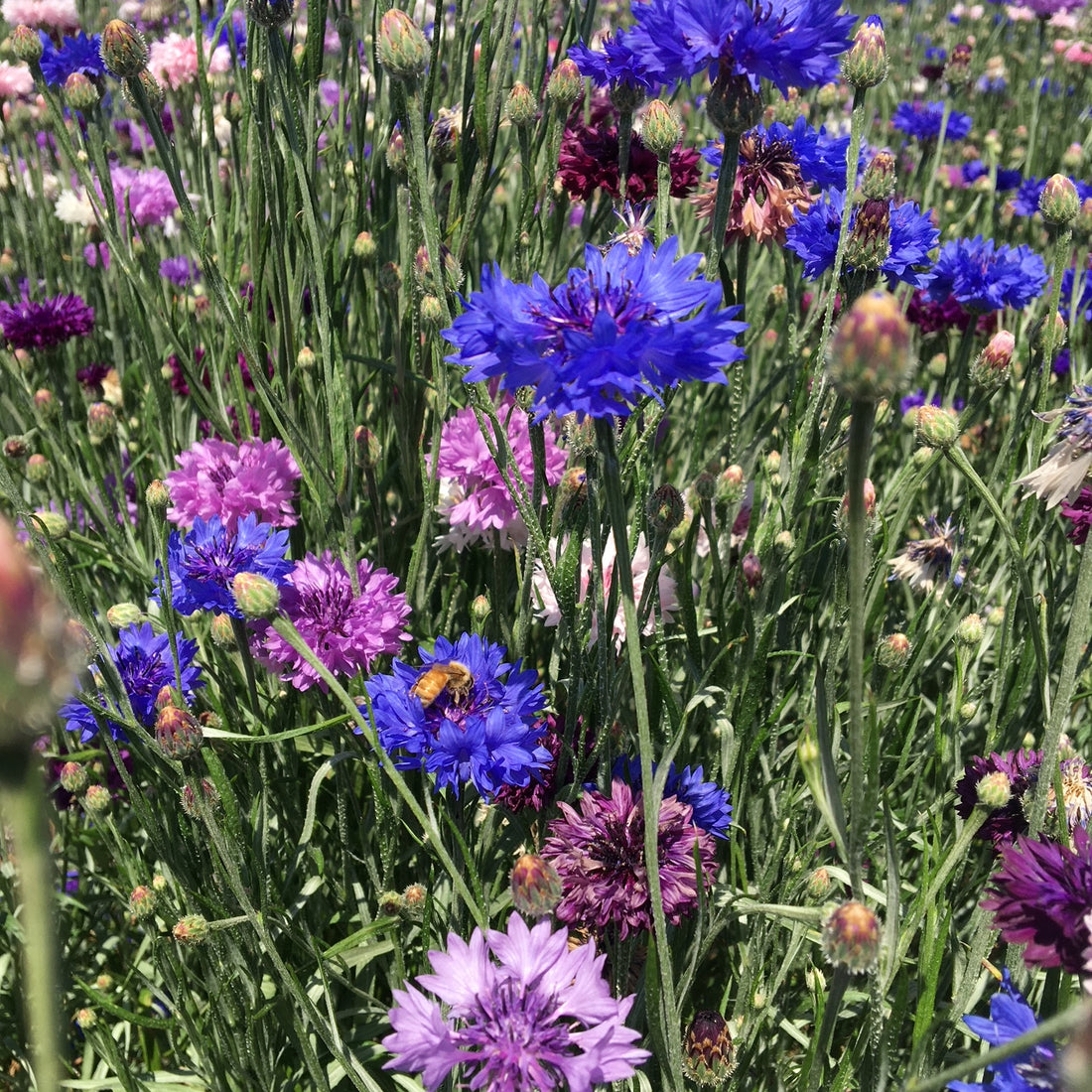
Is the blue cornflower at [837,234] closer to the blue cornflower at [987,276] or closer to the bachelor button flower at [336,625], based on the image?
the blue cornflower at [987,276]

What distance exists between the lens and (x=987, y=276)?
1695 millimetres

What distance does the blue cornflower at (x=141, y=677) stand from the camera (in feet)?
3.70

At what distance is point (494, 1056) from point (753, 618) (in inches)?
22.8

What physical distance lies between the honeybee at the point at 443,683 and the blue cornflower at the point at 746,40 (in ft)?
2.07

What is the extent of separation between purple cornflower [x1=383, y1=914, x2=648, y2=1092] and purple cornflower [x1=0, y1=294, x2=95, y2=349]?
145 cm

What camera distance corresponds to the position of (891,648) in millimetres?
1080

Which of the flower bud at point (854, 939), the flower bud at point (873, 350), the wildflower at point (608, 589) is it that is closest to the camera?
the flower bud at point (873, 350)

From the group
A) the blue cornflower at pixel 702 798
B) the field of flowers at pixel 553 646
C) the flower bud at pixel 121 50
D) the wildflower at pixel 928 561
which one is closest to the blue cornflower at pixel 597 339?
the field of flowers at pixel 553 646

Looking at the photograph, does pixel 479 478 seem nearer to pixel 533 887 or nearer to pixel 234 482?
pixel 234 482

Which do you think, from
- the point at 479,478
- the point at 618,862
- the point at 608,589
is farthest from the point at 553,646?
the point at 618,862

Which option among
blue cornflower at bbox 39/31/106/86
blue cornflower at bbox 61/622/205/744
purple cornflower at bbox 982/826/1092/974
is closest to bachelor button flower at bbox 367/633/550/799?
blue cornflower at bbox 61/622/205/744

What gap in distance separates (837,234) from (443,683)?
81 centimetres

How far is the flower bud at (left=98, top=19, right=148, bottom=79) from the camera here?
1.06 m

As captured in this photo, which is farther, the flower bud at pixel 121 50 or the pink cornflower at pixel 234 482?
the pink cornflower at pixel 234 482
